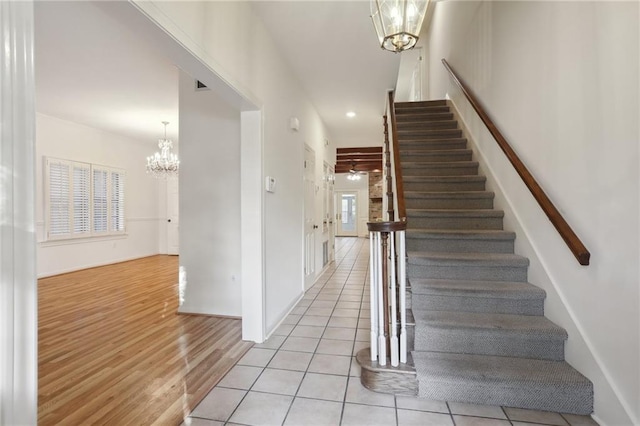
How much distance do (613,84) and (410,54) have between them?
5.51 metres

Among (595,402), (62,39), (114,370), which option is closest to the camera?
(595,402)

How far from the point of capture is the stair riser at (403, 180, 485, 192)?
327cm

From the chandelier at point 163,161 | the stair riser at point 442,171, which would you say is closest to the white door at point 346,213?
the chandelier at point 163,161

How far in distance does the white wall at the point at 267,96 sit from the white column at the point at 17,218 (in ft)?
2.15

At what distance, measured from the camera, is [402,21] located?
2.01m

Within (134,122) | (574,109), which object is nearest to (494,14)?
(574,109)

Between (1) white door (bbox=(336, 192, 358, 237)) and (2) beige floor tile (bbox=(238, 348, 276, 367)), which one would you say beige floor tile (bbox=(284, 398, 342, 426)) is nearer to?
(2) beige floor tile (bbox=(238, 348, 276, 367))

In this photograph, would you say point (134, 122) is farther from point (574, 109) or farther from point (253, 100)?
point (574, 109)

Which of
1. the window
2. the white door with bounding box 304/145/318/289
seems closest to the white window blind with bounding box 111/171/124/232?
the window

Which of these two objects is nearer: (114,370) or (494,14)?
(114,370)

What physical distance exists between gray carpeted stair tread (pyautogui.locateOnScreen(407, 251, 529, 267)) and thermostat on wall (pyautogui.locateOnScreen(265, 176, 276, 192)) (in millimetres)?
1409

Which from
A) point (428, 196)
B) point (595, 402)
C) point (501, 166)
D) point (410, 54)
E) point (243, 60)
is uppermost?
point (410, 54)

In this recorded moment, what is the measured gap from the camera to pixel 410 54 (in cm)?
636

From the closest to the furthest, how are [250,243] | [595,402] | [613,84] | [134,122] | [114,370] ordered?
[613,84] < [595,402] < [114,370] < [250,243] < [134,122]
